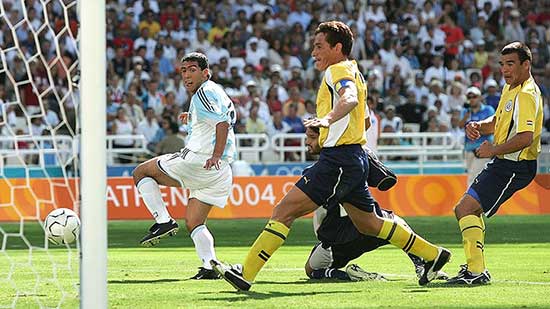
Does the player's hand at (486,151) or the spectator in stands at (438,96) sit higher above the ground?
the player's hand at (486,151)

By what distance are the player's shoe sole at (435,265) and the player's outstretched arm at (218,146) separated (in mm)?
2195

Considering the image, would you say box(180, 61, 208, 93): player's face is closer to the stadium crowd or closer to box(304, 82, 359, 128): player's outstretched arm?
box(304, 82, 359, 128): player's outstretched arm

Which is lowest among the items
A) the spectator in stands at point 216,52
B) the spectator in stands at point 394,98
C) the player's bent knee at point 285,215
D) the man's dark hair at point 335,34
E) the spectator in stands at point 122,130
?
the spectator in stands at point 122,130

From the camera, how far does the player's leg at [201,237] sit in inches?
406

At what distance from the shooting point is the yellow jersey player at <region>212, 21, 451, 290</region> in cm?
876

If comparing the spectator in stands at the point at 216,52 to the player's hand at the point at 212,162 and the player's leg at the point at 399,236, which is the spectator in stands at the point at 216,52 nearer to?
the player's hand at the point at 212,162

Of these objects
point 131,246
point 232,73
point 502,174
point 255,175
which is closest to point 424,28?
point 232,73

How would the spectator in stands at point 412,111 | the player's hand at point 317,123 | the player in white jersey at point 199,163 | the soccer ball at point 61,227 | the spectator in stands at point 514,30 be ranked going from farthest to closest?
the spectator in stands at point 514,30 → the spectator in stands at point 412,111 → the soccer ball at point 61,227 → the player in white jersey at point 199,163 → the player's hand at point 317,123

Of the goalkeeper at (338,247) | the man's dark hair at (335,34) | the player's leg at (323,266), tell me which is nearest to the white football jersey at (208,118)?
the goalkeeper at (338,247)

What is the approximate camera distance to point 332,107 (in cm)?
886

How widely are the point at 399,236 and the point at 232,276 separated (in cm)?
139

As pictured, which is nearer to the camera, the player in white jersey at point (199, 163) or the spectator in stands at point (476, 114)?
the player in white jersey at point (199, 163)

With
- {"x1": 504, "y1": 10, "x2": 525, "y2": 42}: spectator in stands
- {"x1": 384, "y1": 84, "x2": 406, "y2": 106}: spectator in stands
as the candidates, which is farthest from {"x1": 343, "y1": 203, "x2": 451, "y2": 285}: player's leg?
{"x1": 504, "y1": 10, "x2": 525, "y2": 42}: spectator in stands

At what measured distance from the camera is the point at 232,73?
25.6m
